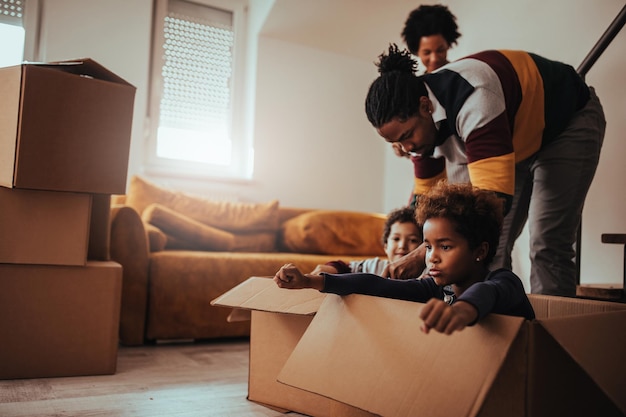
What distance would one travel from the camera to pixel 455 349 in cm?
78

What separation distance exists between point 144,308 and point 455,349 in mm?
1684

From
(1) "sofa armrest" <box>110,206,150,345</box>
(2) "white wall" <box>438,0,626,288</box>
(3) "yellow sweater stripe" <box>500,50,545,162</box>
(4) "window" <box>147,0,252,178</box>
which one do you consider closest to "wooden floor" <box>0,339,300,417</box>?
(1) "sofa armrest" <box>110,206,150,345</box>

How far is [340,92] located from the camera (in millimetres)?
4160

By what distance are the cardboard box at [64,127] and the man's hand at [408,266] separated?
0.92 metres

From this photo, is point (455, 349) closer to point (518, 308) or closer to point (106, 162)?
point (518, 308)

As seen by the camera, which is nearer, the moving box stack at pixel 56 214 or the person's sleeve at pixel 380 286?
the person's sleeve at pixel 380 286

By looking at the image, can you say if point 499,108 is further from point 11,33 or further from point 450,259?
point 11,33

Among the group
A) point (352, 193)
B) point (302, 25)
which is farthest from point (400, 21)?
point (352, 193)

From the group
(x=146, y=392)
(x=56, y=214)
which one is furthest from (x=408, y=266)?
(x=56, y=214)

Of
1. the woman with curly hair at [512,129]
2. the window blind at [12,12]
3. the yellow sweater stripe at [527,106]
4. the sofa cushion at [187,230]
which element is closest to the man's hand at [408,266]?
the woman with curly hair at [512,129]

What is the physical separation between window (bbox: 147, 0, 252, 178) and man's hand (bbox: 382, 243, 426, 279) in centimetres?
260

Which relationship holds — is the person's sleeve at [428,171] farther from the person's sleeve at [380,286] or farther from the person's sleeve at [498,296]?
the person's sleeve at [498,296]

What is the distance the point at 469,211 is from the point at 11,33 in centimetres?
330

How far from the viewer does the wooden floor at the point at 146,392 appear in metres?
1.23
